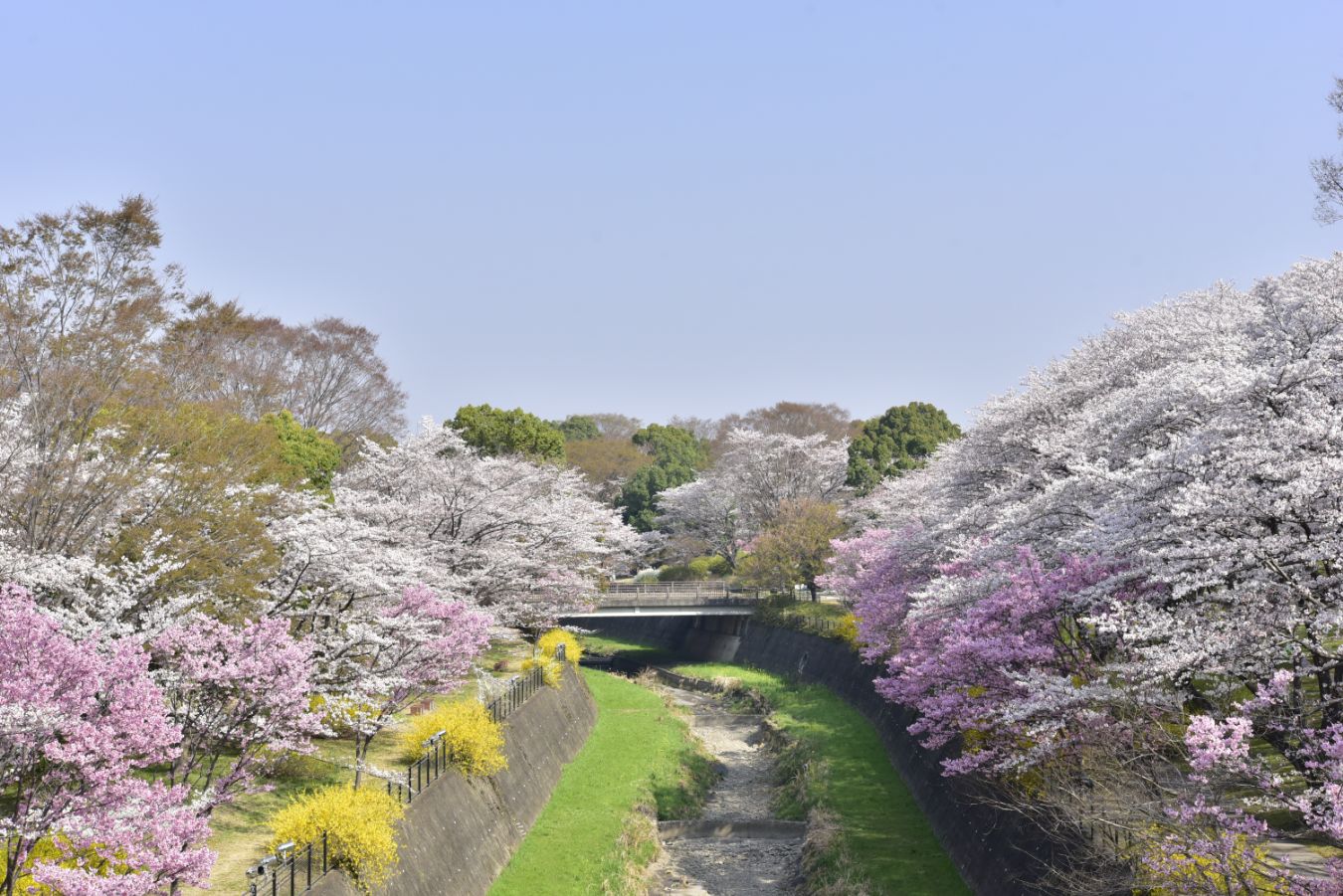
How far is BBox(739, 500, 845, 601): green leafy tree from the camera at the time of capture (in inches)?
2324

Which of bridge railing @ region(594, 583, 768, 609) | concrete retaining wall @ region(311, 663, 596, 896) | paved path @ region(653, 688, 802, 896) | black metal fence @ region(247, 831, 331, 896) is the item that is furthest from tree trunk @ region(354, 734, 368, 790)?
bridge railing @ region(594, 583, 768, 609)

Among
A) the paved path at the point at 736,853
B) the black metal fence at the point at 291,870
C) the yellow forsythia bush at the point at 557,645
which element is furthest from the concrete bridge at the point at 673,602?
the black metal fence at the point at 291,870

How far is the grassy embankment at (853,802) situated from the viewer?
74.4ft

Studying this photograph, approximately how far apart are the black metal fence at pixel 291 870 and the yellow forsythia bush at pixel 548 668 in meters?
19.1

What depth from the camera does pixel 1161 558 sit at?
17641 millimetres

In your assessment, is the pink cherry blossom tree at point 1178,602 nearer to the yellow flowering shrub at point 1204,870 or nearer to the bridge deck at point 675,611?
the yellow flowering shrub at point 1204,870

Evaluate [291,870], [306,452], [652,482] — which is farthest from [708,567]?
[291,870]

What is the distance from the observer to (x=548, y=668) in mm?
35594

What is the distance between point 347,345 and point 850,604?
32470 millimetres

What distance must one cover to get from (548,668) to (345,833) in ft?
63.6

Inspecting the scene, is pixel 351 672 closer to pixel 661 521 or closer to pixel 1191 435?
pixel 1191 435

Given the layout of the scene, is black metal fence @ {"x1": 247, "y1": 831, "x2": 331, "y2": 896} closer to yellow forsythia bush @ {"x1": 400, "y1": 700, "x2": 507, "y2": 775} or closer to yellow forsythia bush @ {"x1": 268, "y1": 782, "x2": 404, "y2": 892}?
yellow forsythia bush @ {"x1": 268, "y1": 782, "x2": 404, "y2": 892}

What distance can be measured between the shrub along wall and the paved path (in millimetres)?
3973

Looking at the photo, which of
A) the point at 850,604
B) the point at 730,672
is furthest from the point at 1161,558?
the point at 730,672
